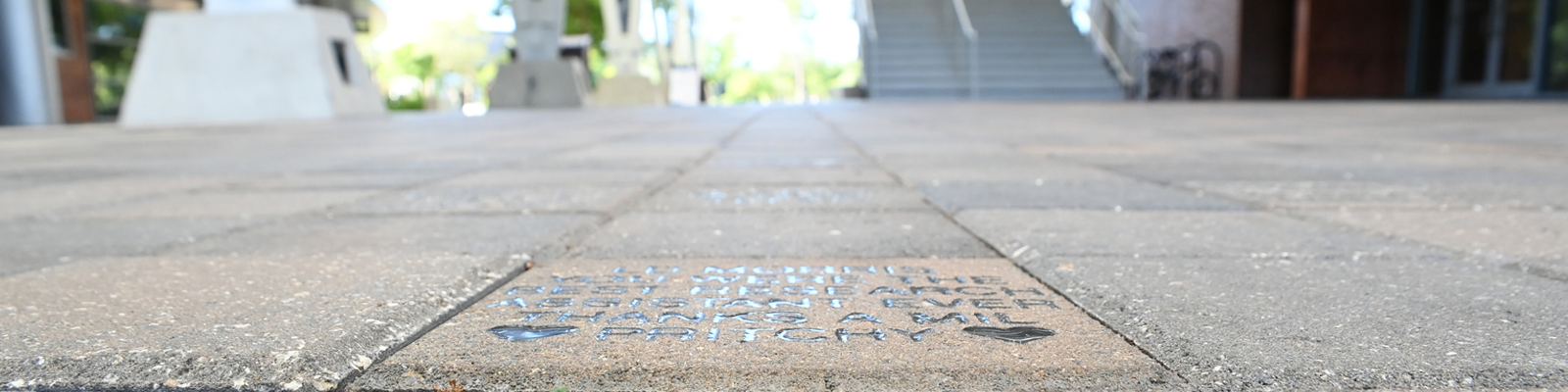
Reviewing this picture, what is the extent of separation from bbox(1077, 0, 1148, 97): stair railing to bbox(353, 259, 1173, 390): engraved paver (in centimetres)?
1465

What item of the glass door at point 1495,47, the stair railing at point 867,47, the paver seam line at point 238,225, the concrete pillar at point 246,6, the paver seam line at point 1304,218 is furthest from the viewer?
the stair railing at point 867,47

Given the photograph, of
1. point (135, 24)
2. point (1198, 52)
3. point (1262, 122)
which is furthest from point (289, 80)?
point (1198, 52)

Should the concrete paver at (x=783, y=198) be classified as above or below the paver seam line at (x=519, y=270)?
below

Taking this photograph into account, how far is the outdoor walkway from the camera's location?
2.69 ft

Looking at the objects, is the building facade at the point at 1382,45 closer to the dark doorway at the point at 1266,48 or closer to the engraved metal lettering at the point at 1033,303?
the dark doorway at the point at 1266,48

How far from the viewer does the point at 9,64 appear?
11.4 m

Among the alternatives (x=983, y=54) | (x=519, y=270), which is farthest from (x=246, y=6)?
(x=519, y=270)

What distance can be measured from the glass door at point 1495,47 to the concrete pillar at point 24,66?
53.5 feet

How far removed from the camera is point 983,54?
16.1m

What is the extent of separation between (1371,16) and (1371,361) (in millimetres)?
15181

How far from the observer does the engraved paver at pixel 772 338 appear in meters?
0.79

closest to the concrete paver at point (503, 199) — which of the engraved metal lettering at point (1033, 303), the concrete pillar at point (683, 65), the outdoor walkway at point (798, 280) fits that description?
the outdoor walkway at point (798, 280)

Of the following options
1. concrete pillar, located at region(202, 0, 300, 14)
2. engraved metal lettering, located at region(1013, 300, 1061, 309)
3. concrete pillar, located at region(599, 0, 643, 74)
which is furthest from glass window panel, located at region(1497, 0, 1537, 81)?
concrete pillar, located at region(599, 0, 643, 74)

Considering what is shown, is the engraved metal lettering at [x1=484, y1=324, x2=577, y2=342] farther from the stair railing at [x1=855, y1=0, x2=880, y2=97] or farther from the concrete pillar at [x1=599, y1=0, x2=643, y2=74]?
the concrete pillar at [x1=599, y1=0, x2=643, y2=74]
